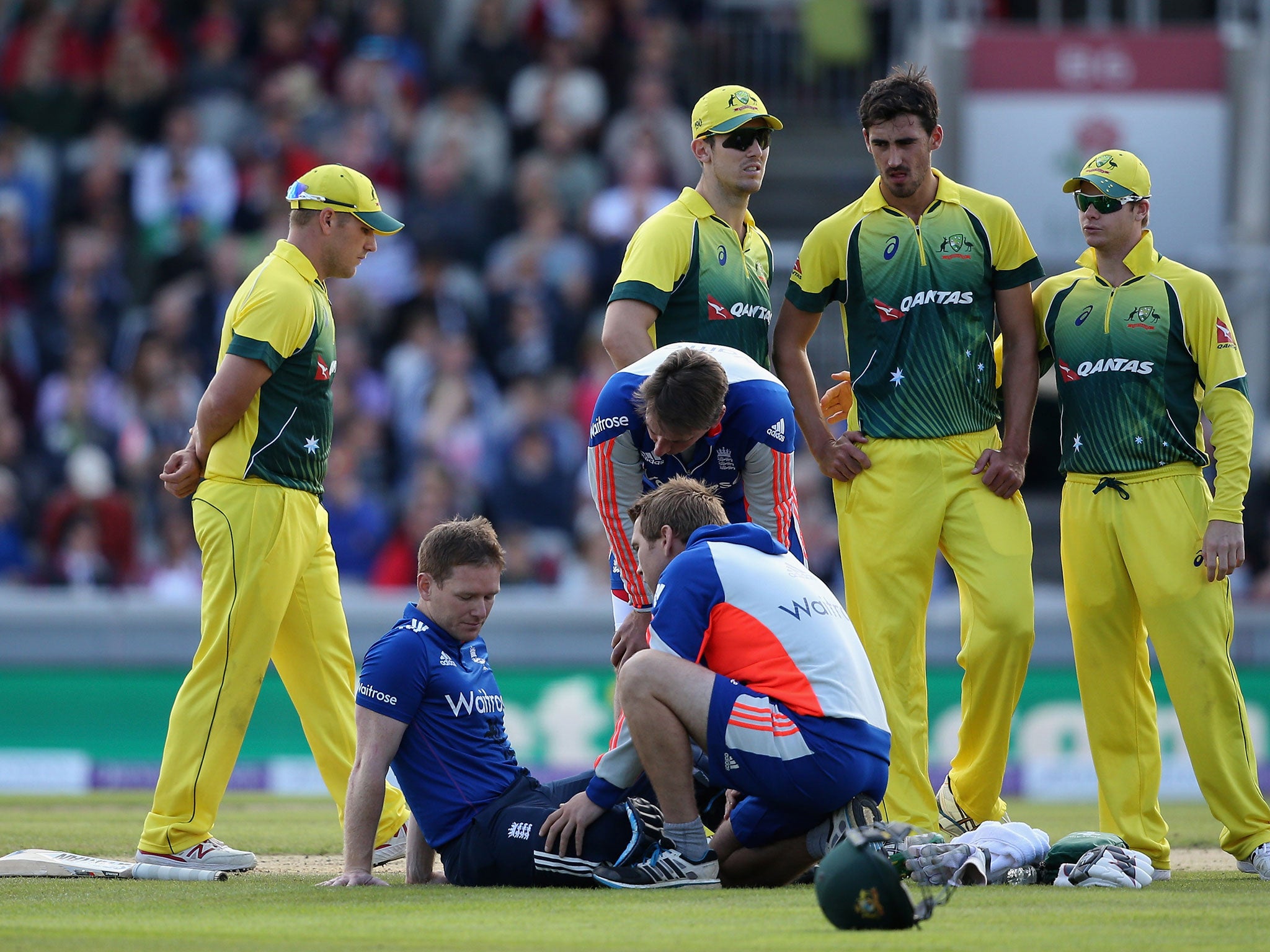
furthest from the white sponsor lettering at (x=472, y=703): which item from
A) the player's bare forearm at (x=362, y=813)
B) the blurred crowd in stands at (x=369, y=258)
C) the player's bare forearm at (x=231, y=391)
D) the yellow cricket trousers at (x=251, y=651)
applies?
the blurred crowd in stands at (x=369, y=258)

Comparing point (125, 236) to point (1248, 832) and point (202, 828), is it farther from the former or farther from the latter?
point (1248, 832)

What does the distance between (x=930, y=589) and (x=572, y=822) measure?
72.0 inches

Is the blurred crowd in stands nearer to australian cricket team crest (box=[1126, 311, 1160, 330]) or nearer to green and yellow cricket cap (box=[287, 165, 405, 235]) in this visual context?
green and yellow cricket cap (box=[287, 165, 405, 235])

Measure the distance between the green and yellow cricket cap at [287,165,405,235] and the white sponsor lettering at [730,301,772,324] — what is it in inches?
58.4

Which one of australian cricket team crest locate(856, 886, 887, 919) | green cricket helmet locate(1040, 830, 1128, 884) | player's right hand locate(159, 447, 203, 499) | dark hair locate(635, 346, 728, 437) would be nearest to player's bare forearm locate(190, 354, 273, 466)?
player's right hand locate(159, 447, 203, 499)

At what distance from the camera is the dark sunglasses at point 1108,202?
22.4 ft

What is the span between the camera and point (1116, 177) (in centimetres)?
686

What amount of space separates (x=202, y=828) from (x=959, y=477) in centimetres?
338

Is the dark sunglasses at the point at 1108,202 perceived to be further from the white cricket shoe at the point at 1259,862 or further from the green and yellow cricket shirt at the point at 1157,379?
the white cricket shoe at the point at 1259,862

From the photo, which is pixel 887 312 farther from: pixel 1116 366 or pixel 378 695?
pixel 378 695

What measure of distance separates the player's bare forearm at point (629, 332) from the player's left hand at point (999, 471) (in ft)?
4.80

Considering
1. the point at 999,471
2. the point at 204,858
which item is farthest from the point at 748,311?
the point at 204,858

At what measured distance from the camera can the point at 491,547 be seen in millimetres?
6148

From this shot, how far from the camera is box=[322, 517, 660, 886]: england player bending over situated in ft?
19.6
